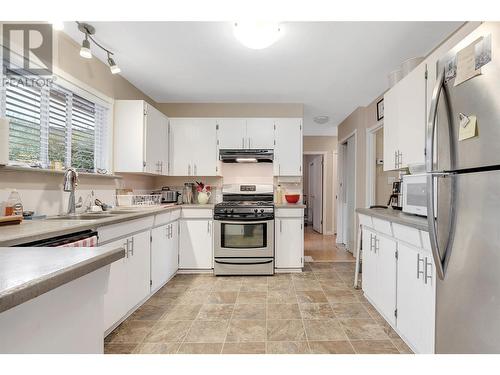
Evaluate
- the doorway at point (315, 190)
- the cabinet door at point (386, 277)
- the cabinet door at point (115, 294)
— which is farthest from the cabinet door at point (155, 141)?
the doorway at point (315, 190)

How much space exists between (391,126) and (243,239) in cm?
208

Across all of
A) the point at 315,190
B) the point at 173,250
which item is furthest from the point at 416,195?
the point at 315,190

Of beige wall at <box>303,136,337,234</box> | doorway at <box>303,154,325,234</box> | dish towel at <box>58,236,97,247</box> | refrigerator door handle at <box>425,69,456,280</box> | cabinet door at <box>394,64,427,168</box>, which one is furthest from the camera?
doorway at <box>303,154,325,234</box>

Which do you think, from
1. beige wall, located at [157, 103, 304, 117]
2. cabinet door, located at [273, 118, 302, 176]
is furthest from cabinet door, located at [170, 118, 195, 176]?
cabinet door, located at [273, 118, 302, 176]

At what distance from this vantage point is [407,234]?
69.3 inches

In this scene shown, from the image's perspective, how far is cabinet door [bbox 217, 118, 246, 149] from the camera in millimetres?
3691

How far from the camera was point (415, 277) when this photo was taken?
1.67 m

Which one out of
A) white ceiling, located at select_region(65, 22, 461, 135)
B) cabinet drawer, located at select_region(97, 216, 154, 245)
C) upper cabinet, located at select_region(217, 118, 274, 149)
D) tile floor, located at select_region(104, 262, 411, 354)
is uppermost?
white ceiling, located at select_region(65, 22, 461, 135)

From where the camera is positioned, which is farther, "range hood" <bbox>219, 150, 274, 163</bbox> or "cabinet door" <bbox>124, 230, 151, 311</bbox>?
"range hood" <bbox>219, 150, 274, 163</bbox>

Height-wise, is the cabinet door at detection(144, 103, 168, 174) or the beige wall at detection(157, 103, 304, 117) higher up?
the beige wall at detection(157, 103, 304, 117)

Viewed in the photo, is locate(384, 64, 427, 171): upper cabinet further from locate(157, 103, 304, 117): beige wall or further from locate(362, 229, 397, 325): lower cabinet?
locate(157, 103, 304, 117): beige wall

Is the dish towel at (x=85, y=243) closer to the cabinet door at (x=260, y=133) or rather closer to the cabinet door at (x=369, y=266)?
the cabinet door at (x=369, y=266)

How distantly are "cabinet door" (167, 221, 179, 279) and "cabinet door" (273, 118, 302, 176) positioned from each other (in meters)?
1.64
